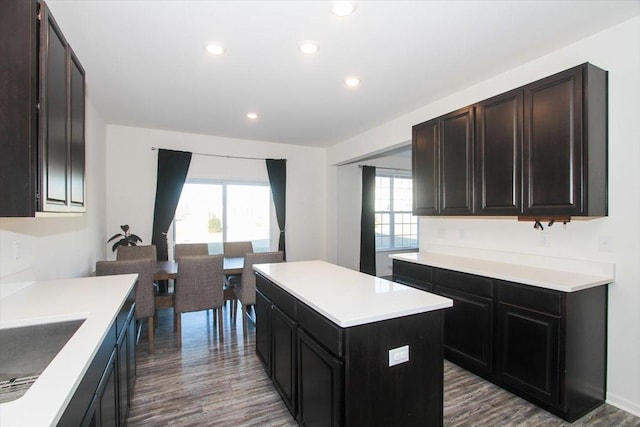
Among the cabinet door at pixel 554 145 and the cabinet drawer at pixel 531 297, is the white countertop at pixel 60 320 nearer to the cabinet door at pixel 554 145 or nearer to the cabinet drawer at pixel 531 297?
the cabinet drawer at pixel 531 297

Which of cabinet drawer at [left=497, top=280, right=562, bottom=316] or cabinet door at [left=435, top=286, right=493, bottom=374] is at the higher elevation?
cabinet drawer at [left=497, top=280, right=562, bottom=316]

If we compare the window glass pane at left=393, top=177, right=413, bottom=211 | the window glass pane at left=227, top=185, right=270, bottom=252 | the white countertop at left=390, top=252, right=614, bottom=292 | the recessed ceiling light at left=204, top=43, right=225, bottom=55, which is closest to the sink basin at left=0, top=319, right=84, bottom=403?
the recessed ceiling light at left=204, top=43, right=225, bottom=55

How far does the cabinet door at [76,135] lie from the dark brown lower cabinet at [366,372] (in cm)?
145

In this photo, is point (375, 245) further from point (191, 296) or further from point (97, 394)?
point (97, 394)

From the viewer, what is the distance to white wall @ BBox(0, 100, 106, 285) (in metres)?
1.95

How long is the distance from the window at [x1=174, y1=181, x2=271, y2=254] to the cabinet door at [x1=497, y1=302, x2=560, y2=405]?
4.08 meters

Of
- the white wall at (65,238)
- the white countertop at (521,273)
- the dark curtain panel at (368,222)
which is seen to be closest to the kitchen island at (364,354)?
the white countertop at (521,273)

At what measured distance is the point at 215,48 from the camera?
2.42 metres

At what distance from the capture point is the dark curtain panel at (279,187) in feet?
18.4

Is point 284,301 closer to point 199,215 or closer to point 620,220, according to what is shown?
point 620,220

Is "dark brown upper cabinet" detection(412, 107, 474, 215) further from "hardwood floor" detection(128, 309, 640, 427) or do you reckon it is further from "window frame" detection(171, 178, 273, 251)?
"window frame" detection(171, 178, 273, 251)

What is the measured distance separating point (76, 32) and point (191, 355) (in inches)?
115

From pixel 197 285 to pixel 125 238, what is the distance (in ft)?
5.82

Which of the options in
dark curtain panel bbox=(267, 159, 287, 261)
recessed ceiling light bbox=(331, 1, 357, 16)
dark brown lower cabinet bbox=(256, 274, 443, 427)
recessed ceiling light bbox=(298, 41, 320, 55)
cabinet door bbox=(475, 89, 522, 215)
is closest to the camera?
dark brown lower cabinet bbox=(256, 274, 443, 427)
